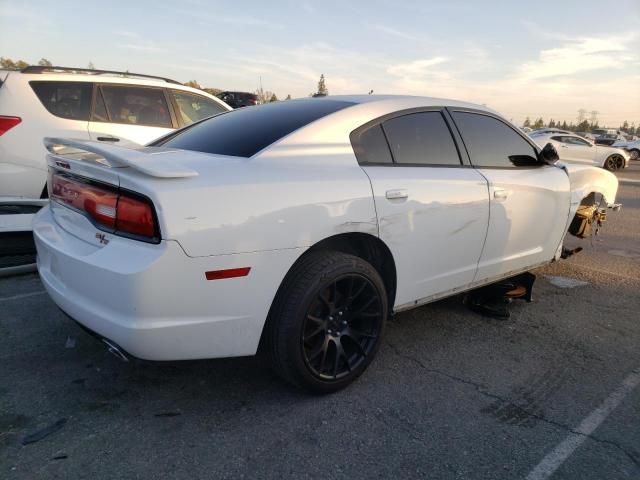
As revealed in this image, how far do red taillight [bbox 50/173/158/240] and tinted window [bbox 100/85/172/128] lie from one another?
393 centimetres

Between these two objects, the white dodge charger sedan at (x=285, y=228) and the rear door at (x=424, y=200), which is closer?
the white dodge charger sedan at (x=285, y=228)

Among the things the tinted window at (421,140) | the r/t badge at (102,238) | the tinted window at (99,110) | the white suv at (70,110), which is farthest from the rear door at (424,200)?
the tinted window at (99,110)

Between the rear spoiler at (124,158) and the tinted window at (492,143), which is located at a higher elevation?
the tinted window at (492,143)

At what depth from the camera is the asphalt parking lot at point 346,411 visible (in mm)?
2121

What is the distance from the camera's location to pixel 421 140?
10.2 ft

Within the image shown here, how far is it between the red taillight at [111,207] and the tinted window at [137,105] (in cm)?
393

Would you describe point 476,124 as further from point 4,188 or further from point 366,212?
point 4,188

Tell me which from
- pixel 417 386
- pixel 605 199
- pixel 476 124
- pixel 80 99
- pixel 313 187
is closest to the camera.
A: pixel 313 187

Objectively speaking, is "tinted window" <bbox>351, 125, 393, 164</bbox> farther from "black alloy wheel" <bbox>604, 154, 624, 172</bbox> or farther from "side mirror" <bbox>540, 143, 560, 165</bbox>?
"black alloy wheel" <bbox>604, 154, 624, 172</bbox>

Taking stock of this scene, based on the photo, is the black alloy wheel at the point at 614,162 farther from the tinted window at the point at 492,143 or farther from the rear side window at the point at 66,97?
the rear side window at the point at 66,97

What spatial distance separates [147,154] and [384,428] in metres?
1.79

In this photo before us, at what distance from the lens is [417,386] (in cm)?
279

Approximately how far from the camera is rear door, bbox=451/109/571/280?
338 centimetres

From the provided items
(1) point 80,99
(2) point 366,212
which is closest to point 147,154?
(2) point 366,212
